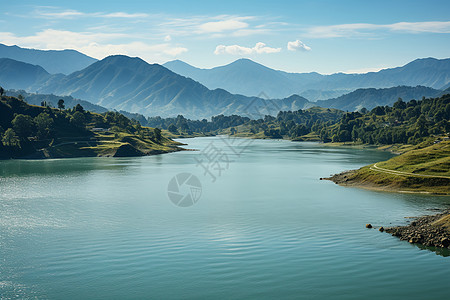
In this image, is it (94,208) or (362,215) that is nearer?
(362,215)

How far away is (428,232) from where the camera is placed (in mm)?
58875

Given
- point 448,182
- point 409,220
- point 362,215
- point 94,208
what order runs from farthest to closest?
point 448,182 → point 94,208 → point 362,215 → point 409,220

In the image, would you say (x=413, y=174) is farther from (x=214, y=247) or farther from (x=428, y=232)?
(x=214, y=247)

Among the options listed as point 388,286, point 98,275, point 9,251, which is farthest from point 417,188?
point 9,251

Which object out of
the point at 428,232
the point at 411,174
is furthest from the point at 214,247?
the point at 411,174

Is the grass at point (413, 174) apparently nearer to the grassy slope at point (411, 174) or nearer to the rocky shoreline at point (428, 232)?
the grassy slope at point (411, 174)

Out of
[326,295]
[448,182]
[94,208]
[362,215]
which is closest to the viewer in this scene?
[326,295]

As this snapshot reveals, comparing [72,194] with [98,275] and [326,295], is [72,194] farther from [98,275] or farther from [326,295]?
[326,295]

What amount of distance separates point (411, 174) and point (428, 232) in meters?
52.2

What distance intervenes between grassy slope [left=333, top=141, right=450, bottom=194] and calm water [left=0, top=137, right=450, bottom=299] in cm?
816

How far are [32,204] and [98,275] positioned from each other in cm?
5108

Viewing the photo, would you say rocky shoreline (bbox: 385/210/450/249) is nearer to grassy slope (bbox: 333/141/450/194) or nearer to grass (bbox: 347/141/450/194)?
grass (bbox: 347/141/450/194)

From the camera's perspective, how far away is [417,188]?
99500mm

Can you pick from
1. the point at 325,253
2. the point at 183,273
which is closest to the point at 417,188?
the point at 325,253
